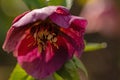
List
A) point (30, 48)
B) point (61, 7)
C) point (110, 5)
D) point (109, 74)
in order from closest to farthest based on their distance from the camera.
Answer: point (61, 7) → point (30, 48) → point (110, 5) → point (109, 74)

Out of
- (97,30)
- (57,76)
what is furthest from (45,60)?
(97,30)

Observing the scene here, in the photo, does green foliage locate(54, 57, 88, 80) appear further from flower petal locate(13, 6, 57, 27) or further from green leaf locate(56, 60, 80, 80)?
flower petal locate(13, 6, 57, 27)

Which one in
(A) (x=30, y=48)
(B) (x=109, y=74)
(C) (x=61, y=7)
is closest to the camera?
(C) (x=61, y=7)

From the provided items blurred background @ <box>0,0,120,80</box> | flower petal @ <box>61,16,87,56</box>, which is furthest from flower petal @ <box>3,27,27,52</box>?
blurred background @ <box>0,0,120,80</box>

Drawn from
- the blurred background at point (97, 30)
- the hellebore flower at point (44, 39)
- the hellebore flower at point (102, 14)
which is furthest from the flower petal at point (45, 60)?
the hellebore flower at point (102, 14)

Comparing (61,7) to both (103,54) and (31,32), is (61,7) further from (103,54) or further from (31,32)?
(103,54)

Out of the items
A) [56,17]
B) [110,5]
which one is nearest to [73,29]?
[56,17]

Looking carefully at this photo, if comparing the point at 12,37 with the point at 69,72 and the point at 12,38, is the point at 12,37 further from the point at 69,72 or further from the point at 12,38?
the point at 69,72

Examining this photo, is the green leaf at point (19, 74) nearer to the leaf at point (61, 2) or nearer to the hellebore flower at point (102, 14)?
the leaf at point (61, 2)
